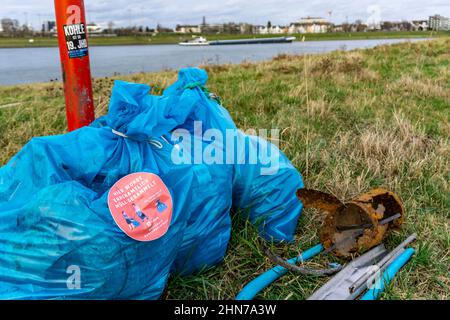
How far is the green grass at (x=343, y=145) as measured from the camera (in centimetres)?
181

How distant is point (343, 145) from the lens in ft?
10.3

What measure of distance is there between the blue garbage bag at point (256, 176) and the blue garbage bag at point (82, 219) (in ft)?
1.18

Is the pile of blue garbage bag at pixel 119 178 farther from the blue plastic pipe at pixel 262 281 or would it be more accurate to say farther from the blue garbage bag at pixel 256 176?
the blue plastic pipe at pixel 262 281

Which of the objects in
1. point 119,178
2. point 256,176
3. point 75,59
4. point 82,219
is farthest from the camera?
point 75,59

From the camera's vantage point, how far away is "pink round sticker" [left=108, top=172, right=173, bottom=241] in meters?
1.36

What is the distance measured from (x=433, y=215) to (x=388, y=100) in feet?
9.31

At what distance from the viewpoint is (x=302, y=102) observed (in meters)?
4.75

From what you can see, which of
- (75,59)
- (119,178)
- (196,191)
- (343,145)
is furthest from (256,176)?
(343,145)

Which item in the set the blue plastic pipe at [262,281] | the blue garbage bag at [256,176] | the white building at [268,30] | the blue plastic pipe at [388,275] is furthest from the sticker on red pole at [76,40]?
the white building at [268,30]

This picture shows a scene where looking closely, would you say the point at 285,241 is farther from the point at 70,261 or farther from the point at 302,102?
the point at 302,102

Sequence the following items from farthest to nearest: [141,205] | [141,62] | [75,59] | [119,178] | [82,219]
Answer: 1. [141,62]
2. [75,59]
3. [119,178]
4. [141,205]
5. [82,219]

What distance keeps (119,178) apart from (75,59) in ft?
2.83

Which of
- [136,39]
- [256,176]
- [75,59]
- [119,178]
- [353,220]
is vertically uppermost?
[136,39]

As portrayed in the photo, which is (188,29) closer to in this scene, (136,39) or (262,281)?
(136,39)
